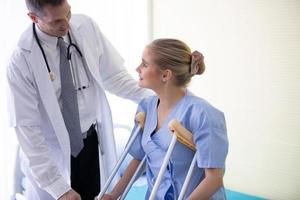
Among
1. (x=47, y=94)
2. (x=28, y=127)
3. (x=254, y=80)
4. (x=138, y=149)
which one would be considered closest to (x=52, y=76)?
(x=47, y=94)

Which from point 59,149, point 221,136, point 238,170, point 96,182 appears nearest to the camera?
point 221,136

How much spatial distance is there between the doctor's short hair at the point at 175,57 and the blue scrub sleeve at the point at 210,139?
7.8 inches

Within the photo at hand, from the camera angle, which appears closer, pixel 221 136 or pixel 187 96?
pixel 221 136

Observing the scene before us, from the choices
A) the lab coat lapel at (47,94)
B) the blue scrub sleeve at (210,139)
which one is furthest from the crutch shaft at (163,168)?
the lab coat lapel at (47,94)

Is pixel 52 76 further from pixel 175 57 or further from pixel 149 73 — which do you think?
pixel 175 57

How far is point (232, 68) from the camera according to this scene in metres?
2.29

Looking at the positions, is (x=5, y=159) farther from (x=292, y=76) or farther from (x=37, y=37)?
(x=292, y=76)

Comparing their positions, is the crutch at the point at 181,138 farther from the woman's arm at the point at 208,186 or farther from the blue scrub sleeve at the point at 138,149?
the blue scrub sleeve at the point at 138,149

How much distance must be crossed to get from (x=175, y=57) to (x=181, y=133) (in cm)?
32

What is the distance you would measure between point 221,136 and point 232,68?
3.56ft

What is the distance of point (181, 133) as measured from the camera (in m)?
1.25

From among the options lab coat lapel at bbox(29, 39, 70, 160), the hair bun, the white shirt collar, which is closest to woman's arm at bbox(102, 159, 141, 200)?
lab coat lapel at bbox(29, 39, 70, 160)

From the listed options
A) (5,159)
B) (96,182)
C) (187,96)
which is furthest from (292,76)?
(5,159)

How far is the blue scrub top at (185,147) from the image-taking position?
1268 mm
